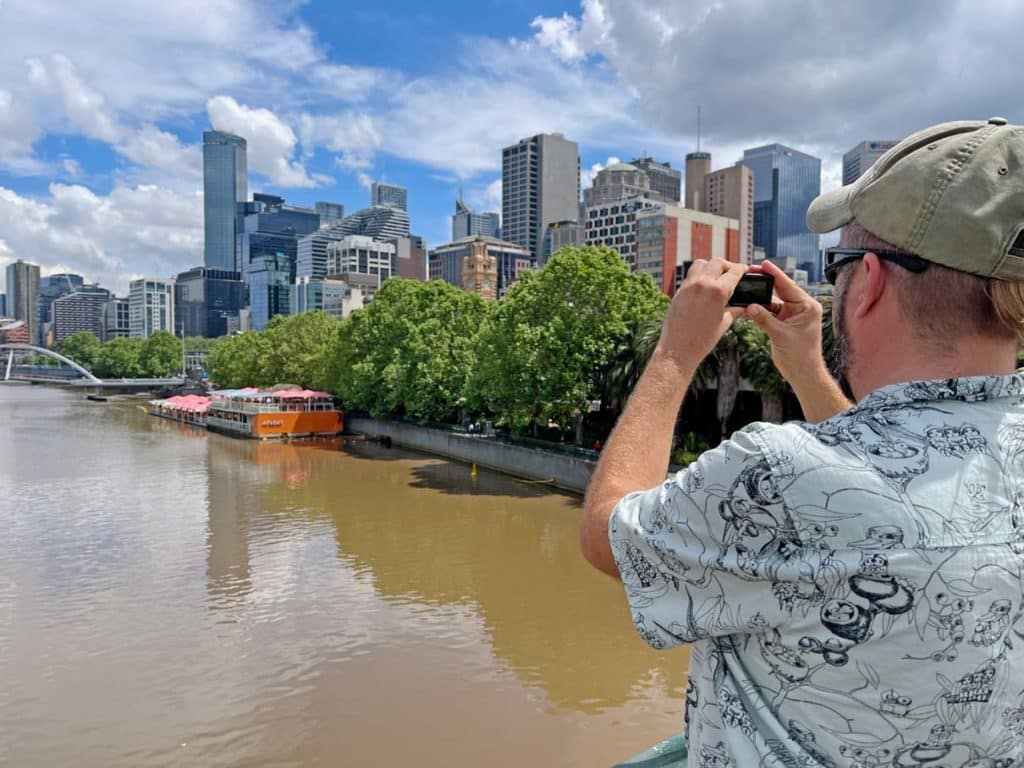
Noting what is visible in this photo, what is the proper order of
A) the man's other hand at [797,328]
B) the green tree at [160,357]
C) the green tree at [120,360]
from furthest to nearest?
the green tree at [120,360] → the green tree at [160,357] → the man's other hand at [797,328]

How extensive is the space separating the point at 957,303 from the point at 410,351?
3436 cm

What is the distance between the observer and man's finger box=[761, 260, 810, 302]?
1.65m

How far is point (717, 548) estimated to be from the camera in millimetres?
1118

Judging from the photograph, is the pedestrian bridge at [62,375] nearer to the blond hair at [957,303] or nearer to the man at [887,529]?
the man at [887,529]

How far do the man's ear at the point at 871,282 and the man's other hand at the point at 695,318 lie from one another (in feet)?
0.80

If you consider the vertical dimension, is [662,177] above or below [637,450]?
above

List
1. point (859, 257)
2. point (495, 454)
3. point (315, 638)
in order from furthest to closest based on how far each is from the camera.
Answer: point (495, 454) → point (315, 638) → point (859, 257)

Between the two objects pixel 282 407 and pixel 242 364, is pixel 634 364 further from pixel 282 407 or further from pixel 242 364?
pixel 242 364

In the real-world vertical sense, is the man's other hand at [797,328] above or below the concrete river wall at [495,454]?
above

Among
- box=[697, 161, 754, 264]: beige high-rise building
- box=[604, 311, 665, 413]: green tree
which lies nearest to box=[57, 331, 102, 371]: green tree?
box=[697, 161, 754, 264]: beige high-rise building

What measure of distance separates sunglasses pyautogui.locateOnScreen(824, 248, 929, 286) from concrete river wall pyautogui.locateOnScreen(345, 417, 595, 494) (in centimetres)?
1847

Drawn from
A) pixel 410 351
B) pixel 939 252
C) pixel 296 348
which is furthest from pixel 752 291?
→ pixel 296 348

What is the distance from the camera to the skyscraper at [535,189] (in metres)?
159

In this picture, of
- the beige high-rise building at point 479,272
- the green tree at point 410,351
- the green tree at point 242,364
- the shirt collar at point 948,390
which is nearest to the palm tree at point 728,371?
the green tree at point 410,351
